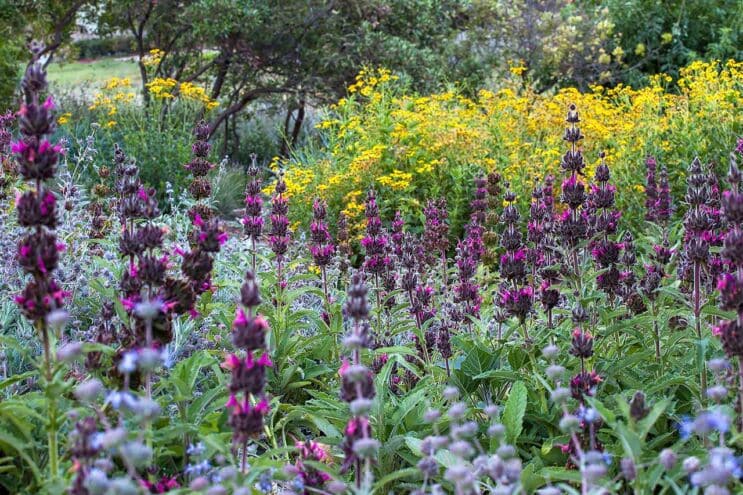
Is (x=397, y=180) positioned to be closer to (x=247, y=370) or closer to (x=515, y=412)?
(x=515, y=412)

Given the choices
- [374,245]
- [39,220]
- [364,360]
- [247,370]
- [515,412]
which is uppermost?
[39,220]

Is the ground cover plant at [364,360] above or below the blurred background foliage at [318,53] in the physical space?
below

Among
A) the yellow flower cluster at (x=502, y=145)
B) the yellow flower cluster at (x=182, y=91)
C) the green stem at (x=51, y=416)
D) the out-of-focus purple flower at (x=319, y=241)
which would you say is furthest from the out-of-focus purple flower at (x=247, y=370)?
the yellow flower cluster at (x=182, y=91)

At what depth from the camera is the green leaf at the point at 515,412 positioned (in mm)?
2365

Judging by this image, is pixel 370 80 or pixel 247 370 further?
pixel 370 80

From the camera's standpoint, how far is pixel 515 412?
2.40 m

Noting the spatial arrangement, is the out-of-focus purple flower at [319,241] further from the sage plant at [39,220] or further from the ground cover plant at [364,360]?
the sage plant at [39,220]

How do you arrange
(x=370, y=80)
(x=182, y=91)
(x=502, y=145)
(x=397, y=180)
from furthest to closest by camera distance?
1. (x=370, y=80)
2. (x=182, y=91)
3. (x=502, y=145)
4. (x=397, y=180)

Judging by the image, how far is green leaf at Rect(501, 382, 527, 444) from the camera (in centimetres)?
237

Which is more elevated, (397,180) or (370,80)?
(370,80)

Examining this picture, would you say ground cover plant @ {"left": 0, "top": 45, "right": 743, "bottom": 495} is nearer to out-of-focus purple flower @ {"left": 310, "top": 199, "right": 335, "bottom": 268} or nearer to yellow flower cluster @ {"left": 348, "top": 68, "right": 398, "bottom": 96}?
out-of-focus purple flower @ {"left": 310, "top": 199, "right": 335, "bottom": 268}

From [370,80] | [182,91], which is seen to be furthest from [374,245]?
[182,91]

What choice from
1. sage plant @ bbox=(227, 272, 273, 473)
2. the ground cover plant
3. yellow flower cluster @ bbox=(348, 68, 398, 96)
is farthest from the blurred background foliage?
sage plant @ bbox=(227, 272, 273, 473)

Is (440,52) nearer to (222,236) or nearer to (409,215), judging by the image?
(409,215)
